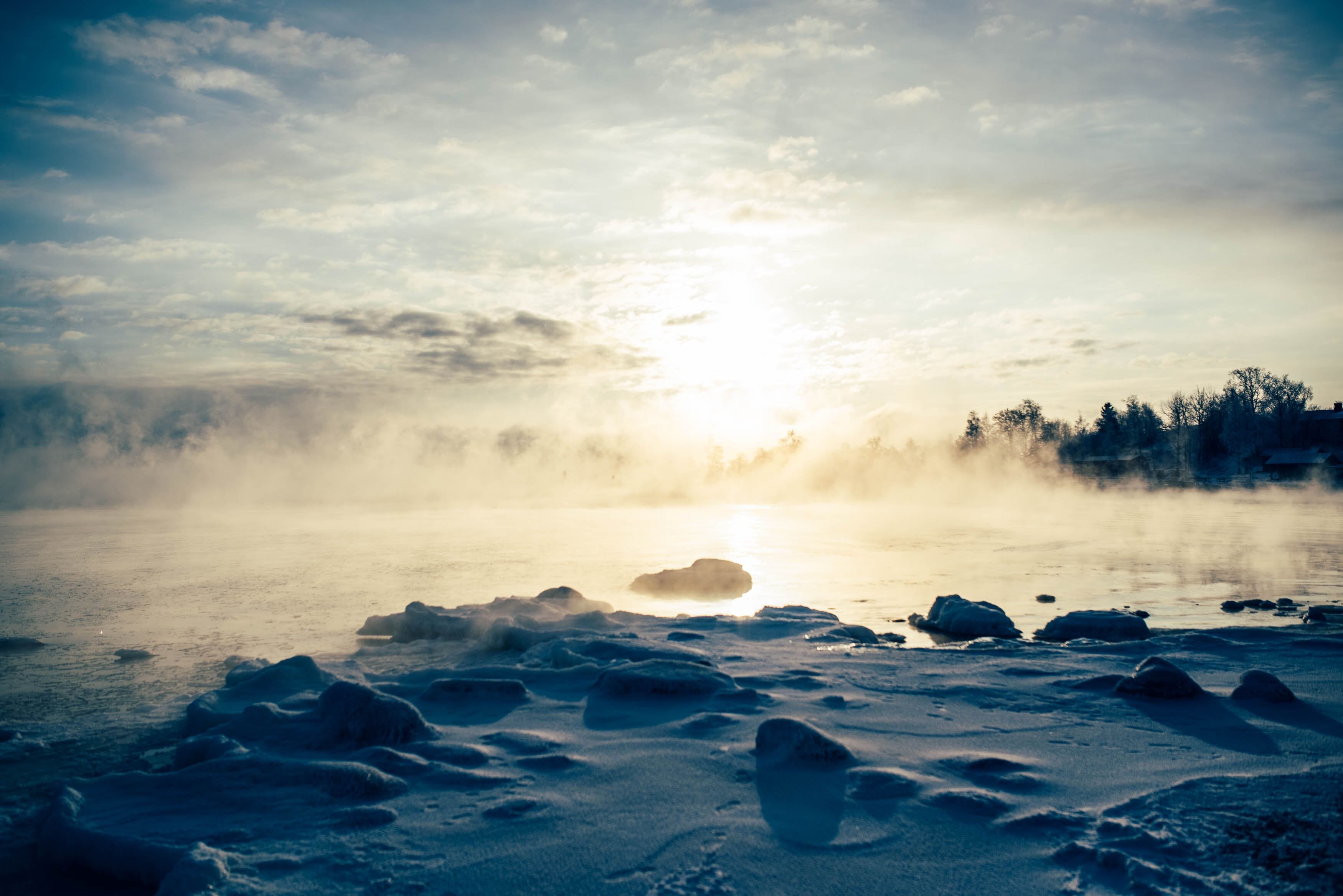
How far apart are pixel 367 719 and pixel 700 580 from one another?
10800mm

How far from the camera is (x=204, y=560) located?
20.8m

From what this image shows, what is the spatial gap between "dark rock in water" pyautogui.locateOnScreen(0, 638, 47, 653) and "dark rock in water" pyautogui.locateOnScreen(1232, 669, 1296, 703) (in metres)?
12.8

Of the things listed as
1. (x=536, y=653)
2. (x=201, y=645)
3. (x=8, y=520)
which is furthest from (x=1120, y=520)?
(x=8, y=520)

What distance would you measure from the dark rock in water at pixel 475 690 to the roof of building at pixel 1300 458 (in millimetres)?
60459

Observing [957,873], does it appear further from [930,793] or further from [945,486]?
[945,486]

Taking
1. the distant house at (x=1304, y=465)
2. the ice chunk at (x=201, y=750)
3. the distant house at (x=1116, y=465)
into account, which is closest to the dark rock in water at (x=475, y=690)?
the ice chunk at (x=201, y=750)

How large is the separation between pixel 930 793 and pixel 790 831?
89 cm

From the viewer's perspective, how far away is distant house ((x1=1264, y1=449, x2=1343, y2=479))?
45.7m

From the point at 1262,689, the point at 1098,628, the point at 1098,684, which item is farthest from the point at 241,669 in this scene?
the point at 1098,628

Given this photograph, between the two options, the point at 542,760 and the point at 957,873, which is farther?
the point at 542,760

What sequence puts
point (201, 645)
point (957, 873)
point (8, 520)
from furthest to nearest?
point (8, 520)
point (201, 645)
point (957, 873)

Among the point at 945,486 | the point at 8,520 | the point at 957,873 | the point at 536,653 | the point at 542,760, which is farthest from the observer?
the point at 945,486

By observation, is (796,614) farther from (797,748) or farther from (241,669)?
(241,669)

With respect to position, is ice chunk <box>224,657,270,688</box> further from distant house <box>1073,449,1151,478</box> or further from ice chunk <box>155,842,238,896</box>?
distant house <box>1073,449,1151,478</box>
